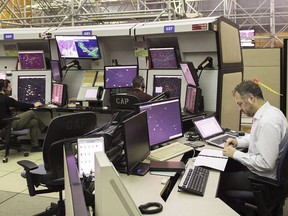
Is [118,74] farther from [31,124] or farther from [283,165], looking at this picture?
[283,165]

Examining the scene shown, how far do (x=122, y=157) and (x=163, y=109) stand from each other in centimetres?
64

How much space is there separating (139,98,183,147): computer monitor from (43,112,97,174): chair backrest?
50 cm

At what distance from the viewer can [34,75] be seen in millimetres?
5426

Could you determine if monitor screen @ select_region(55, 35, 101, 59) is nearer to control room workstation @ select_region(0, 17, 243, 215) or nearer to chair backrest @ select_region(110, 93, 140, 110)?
control room workstation @ select_region(0, 17, 243, 215)

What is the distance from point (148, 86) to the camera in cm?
478

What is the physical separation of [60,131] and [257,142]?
1432mm

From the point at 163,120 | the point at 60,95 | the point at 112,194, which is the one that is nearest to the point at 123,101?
the point at 163,120

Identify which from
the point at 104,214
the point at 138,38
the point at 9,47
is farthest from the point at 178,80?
the point at 104,214


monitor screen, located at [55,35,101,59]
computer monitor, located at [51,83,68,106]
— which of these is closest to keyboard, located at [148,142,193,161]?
monitor screen, located at [55,35,101,59]

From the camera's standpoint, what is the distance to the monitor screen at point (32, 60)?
17.9 feet

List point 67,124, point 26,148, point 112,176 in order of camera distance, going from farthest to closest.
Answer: point 26,148 < point 67,124 < point 112,176

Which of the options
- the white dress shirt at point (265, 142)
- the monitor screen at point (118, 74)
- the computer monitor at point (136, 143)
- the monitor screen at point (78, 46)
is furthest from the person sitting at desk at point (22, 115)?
the white dress shirt at point (265, 142)

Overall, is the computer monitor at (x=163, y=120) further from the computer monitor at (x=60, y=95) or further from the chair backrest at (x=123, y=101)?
the computer monitor at (x=60, y=95)

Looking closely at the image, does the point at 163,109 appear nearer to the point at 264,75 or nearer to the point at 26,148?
the point at 264,75
